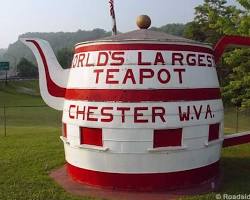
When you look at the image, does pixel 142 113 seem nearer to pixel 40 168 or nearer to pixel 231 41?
pixel 231 41

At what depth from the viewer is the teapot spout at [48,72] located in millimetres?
9812

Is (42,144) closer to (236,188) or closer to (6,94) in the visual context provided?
(236,188)

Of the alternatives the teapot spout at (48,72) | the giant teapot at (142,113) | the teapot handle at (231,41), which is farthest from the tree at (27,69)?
the giant teapot at (142,113)

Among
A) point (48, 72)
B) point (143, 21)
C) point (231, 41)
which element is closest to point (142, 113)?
point (143, 21)

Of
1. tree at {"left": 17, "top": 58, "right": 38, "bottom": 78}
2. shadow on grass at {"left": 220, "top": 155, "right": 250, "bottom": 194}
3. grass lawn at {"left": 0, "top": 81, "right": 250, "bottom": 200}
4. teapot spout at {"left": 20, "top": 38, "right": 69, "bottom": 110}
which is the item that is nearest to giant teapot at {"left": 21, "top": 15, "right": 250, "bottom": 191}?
shadow on grass at {"left": 220, "top": 155, "right": 250, "bottom": 194}

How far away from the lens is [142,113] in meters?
8.21

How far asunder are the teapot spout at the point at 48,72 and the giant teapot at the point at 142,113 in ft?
2.79

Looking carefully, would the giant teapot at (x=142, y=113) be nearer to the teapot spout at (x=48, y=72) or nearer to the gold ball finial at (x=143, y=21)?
the gold ball finial at (x=143, y=21)

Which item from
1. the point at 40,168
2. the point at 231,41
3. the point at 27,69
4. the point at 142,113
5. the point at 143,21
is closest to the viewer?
the point at 142,113

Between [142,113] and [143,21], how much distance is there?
229 cm

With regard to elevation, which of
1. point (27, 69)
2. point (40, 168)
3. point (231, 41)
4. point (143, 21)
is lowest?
point (27, 69)

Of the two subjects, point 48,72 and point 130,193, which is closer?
point 130,193

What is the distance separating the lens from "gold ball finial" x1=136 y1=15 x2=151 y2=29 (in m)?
9.61

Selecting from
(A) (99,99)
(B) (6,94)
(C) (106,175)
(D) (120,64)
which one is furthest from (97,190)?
(B) (6,94)
